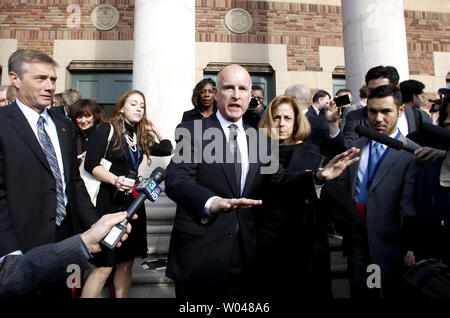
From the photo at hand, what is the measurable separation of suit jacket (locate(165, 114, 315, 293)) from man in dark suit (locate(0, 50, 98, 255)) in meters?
0.79

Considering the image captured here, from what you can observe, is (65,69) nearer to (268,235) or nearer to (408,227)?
(268,235)

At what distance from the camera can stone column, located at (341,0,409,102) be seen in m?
5.79

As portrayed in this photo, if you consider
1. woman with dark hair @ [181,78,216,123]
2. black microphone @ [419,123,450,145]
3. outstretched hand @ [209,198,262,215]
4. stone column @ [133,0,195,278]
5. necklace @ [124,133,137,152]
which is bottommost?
outstretched hand @ [209,198,262,215]

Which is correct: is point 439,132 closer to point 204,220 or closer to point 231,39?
point 204,220

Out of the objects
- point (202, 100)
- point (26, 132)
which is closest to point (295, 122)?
point (202, 100)

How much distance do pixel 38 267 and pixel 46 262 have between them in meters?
0.03

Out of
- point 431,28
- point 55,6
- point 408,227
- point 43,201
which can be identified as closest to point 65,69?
point 55,6

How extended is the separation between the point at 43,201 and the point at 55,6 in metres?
8.45

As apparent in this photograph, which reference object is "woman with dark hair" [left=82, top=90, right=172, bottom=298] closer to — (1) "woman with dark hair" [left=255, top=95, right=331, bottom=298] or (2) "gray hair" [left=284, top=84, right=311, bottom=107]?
(1) "woman with dark hair" [left=255, top=95, right=331, bottom=298]

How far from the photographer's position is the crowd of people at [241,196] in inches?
73.8

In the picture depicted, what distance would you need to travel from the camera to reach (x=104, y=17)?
867cm

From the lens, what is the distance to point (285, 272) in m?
2.27

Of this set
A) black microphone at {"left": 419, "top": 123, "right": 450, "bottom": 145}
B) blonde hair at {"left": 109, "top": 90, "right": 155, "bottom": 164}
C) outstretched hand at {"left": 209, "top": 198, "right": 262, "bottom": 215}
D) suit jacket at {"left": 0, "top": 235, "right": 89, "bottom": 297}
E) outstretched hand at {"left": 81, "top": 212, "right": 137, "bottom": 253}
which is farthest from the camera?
blonde hair at {"left": 109, "top": 90, "right": 155, "bottom": 164}

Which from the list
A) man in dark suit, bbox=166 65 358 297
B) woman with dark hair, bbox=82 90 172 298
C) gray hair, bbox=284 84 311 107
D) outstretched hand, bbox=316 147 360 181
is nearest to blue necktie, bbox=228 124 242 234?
man in dark suit, bbox=166 65 358 297
